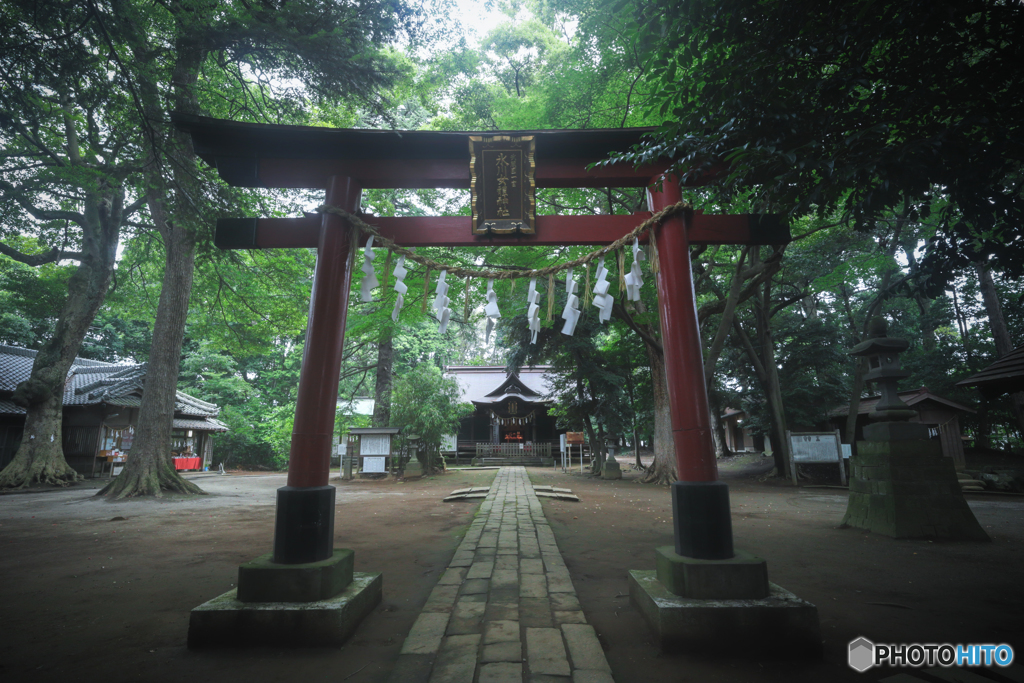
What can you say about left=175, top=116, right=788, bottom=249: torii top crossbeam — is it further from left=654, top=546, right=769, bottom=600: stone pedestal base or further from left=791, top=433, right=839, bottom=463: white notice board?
left=791, top=433, right=839, bottom=463: white notice board

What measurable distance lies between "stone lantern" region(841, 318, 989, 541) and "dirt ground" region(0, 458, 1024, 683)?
34 cm

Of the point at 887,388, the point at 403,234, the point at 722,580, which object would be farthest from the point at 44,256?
the point at 887,388

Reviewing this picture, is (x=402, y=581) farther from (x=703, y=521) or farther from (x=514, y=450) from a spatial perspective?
(x=514, y=450)

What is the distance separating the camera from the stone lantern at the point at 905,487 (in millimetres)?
5805

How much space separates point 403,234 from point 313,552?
2.74 metres

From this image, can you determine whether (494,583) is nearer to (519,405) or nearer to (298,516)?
(298,516)

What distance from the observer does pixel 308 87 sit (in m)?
6.67

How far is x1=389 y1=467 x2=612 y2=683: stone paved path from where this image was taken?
Result: 2.46 meters

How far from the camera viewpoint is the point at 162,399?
1057 centimetres

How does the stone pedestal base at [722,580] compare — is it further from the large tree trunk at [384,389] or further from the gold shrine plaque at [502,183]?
the large tree trunk at [384,389]

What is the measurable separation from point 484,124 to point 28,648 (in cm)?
1113

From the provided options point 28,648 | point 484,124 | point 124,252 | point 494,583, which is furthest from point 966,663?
point 124,252

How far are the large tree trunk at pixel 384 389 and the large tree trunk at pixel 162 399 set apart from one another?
6.46 metres

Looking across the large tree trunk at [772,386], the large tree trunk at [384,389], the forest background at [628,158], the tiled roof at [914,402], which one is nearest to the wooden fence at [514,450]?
the forest background at [628,158]
